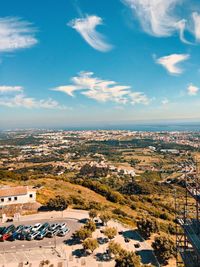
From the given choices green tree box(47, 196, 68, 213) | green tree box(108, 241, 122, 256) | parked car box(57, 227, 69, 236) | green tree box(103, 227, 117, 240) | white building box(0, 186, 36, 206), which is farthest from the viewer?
white building box(0, 186, 36, 206)

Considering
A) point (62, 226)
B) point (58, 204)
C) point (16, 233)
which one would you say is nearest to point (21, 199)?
point (58, 204)

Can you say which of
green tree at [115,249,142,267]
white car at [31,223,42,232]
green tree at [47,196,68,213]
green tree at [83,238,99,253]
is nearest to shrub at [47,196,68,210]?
green tree at [47,196,68,213]

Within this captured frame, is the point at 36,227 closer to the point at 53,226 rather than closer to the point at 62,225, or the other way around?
the point at 53,226

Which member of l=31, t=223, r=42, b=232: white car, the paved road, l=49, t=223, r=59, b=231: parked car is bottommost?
the paved road

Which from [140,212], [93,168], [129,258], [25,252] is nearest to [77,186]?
[140,212]

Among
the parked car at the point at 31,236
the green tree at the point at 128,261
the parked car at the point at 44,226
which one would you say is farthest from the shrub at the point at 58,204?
the green tree at the point at 128,261

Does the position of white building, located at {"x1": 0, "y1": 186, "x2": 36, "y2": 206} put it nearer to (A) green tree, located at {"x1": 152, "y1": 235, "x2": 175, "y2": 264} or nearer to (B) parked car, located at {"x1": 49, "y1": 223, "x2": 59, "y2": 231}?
(B) parked car, located at {"x1": 49, "y1": 223, "x2": 59, "y2": 231}

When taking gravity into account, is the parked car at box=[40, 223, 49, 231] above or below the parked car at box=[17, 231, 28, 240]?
above
